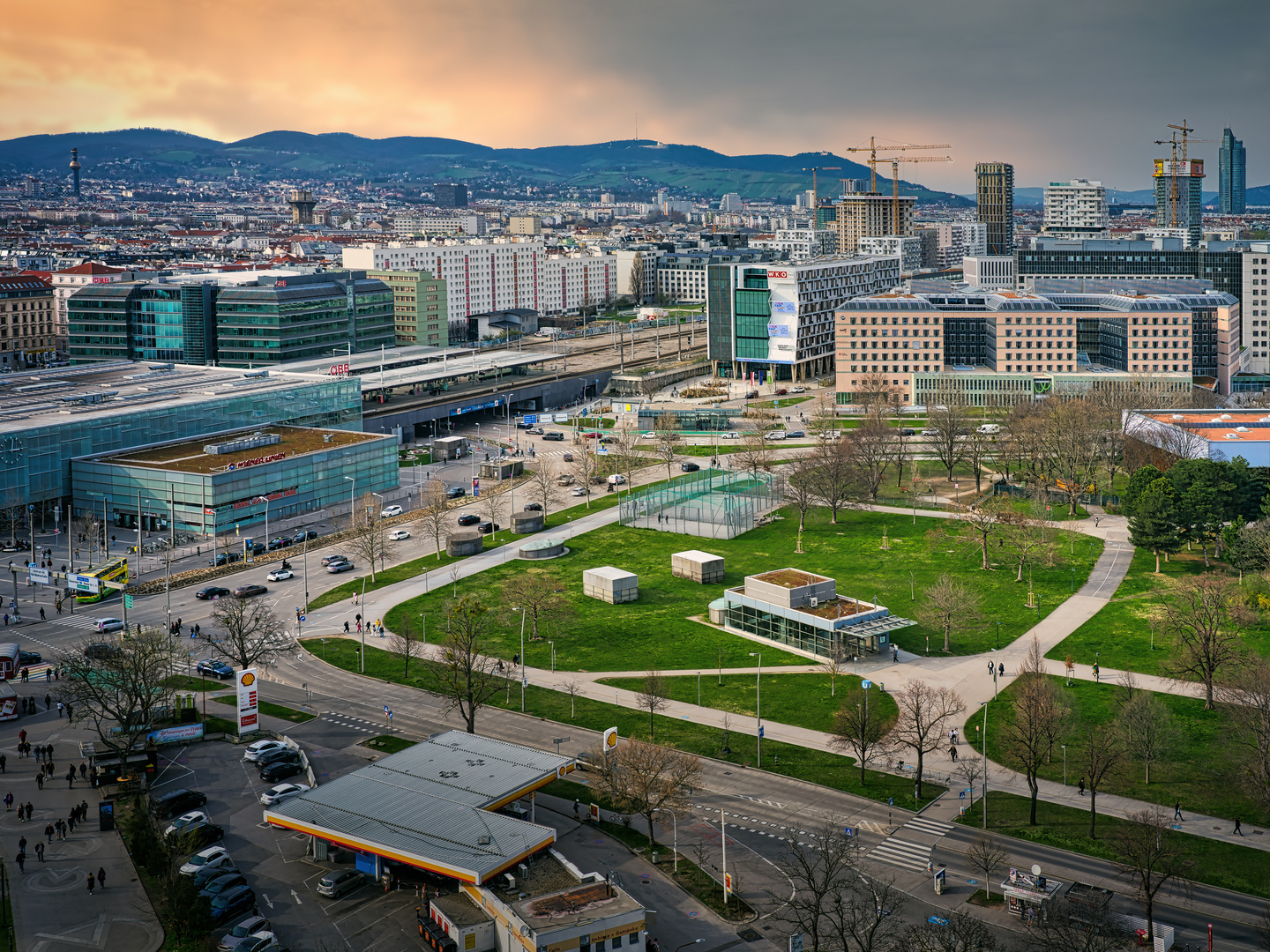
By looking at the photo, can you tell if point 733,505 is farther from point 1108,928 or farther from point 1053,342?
point 1053,342

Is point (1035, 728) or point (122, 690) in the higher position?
point (122, 690)

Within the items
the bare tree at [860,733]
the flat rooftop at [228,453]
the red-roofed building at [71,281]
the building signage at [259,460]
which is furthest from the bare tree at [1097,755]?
the red-roofed building at [71,281]

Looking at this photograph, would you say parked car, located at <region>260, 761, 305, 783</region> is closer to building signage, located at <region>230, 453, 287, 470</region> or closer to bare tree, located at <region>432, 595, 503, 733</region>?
bare tree, located at <region>432, 595, 503, 733</region>

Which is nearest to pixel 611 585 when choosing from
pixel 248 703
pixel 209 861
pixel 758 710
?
pixel 758 710

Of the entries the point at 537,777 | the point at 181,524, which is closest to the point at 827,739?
the point at 537,777

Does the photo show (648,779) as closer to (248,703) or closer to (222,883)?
(222,883)
